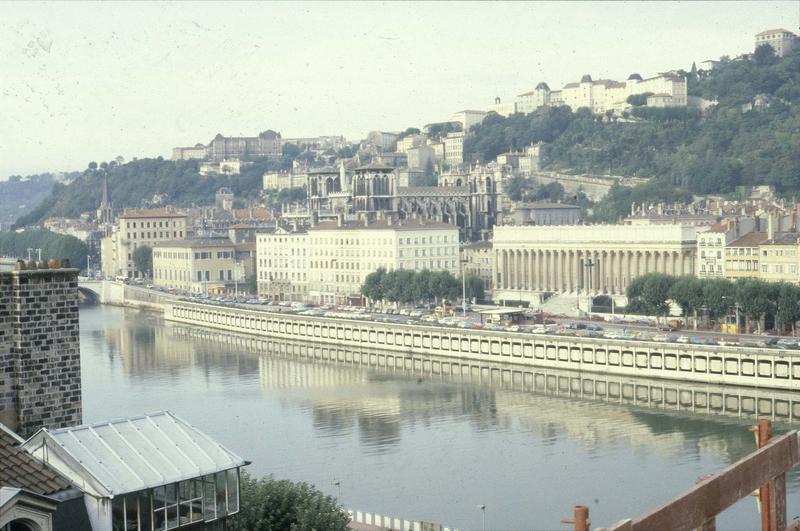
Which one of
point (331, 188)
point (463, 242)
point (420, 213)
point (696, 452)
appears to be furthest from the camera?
point (331, 188)

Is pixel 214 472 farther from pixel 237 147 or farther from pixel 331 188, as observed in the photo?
pixel 237 147

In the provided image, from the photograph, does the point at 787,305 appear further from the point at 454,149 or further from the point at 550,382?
the point at 454,149

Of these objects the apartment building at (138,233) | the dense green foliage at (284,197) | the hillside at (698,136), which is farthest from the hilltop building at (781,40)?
the apartment building at (138,233)

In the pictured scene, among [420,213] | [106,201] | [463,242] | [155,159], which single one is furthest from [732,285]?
[155,159]

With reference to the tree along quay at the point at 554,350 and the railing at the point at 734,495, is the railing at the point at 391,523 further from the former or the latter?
the tree along quay at the point at 554,350

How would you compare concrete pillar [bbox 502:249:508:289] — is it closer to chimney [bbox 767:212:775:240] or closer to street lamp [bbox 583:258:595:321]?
street lamp [bbox 583:258:595:321]

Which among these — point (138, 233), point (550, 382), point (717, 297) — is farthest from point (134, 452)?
point (138, 233)
